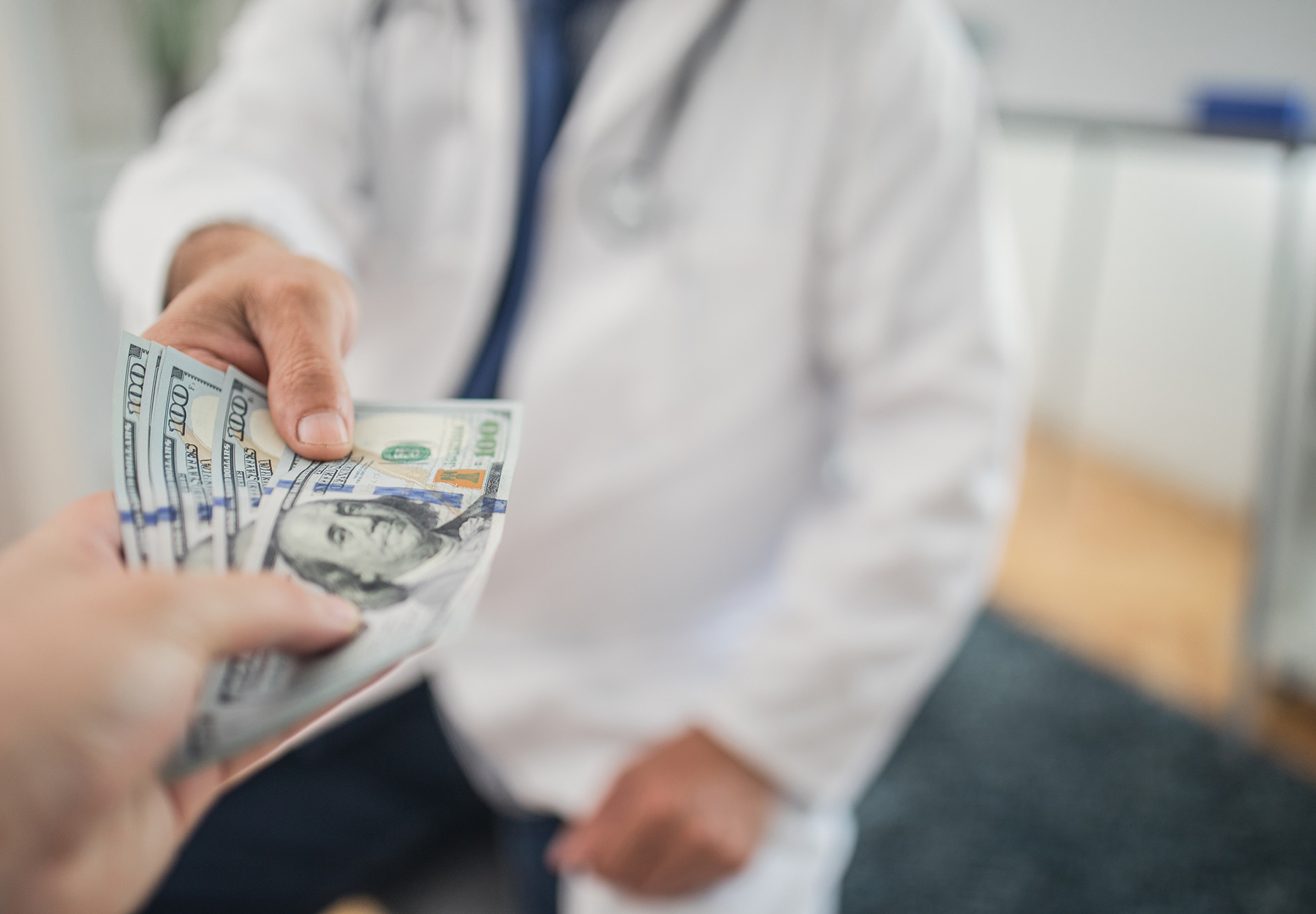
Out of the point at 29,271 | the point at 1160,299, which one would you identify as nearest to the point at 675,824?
the point at 29,271

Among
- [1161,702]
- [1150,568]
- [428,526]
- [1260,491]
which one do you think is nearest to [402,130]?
[428,526]

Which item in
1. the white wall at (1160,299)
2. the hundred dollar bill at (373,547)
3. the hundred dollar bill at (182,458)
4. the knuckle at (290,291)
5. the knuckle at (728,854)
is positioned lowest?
the white wall at (1160,299)

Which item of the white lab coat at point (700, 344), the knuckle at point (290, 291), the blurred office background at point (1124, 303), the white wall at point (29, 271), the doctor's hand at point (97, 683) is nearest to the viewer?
the doctor's hand at point (97, 683)

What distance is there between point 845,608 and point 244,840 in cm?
42

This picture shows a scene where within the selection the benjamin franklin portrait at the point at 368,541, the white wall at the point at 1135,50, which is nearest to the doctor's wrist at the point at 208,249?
the benjamin franklin portrait at the point at 368,541

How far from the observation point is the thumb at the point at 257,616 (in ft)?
0.54

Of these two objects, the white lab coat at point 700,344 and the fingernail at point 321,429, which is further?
the white lab coat at point 700,344

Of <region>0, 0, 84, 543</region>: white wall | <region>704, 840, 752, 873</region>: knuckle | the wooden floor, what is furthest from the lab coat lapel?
the wooden floor

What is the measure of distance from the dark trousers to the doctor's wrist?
384 millimetres

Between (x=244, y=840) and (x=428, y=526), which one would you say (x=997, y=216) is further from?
(x=244, y=840)

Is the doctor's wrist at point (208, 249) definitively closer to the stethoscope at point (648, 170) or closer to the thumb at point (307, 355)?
the thumb at point (307, 355)

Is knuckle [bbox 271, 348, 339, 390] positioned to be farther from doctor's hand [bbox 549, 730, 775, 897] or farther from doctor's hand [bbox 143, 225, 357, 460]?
doctor's hand [bbox 549, 730, 775, 897]

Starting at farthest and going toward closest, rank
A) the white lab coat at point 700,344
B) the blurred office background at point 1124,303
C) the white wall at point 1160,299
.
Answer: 1. the white wall at point 1160,299
2. the blurred office background at point 1124,303
3. the white lab coat at point 700,344

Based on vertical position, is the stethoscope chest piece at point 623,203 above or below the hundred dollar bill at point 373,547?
below
